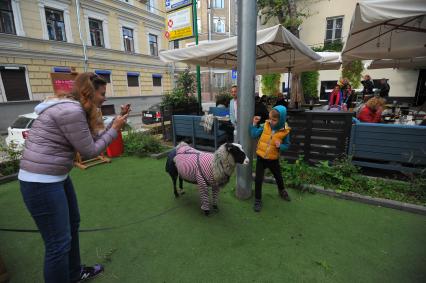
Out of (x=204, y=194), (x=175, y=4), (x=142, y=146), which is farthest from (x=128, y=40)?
(x=204, y=194)

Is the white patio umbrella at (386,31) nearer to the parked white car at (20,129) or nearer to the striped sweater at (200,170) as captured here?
the striped sweater at (200,170)

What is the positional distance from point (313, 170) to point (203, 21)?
33.0m

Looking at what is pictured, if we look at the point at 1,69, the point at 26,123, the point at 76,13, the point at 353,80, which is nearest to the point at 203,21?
the point at 76,13

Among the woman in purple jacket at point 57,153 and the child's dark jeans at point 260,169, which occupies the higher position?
the woman in purple jacket at point 57,153

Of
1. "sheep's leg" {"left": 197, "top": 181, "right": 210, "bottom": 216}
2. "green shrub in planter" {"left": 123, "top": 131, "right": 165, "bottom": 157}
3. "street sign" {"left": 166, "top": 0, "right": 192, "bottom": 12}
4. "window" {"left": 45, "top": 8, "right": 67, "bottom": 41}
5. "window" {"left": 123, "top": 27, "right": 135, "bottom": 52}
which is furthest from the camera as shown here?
"window" {"left": 123, "top": 27, "right": 135, "bottom": 52}

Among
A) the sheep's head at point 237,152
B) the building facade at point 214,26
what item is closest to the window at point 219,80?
Result: the building facade at point 214,26

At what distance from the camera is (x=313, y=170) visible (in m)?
4.27

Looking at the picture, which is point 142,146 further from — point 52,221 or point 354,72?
point 354,72

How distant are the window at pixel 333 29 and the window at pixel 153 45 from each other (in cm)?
1487

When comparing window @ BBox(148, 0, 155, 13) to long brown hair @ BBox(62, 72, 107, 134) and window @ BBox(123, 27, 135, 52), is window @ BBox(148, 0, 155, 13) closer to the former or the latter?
window @ BBox(123, 27, 135, 52)

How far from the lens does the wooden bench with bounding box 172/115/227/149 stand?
5812 millimetres

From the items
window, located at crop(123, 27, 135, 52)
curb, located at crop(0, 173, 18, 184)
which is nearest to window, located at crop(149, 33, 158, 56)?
window, located at crop(123, 27, 135, 52)

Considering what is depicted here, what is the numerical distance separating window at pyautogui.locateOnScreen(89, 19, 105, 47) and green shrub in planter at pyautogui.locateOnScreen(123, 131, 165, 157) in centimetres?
1361

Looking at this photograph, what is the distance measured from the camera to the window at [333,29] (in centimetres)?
1675
